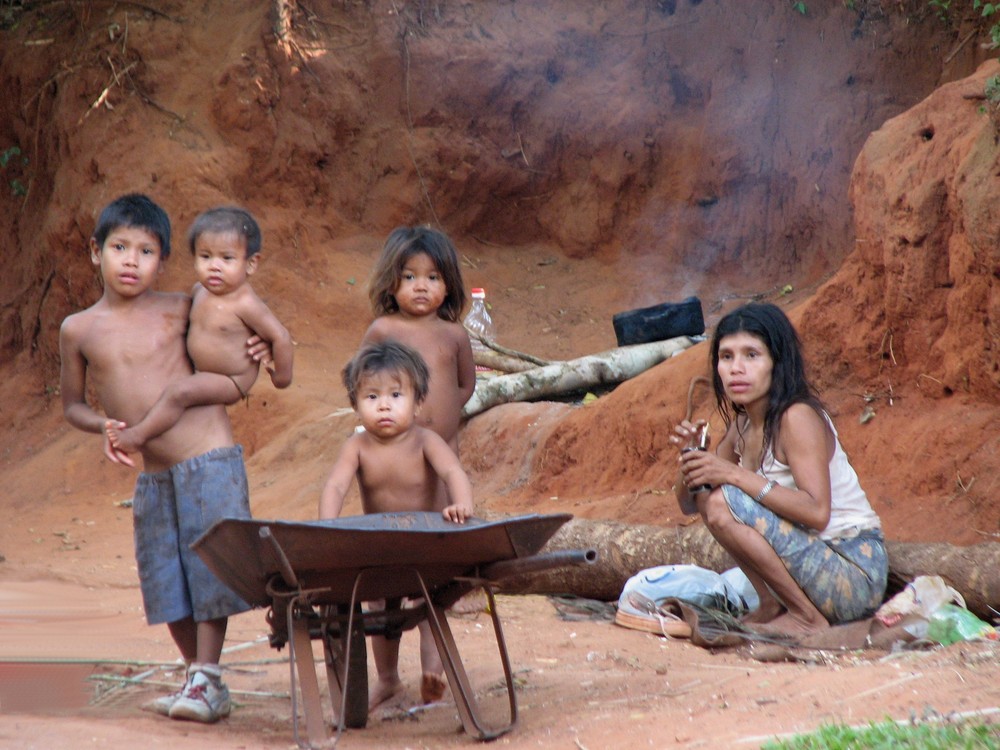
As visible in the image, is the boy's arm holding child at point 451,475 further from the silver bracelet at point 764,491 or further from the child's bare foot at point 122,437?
the silver bracelet at point 764,491

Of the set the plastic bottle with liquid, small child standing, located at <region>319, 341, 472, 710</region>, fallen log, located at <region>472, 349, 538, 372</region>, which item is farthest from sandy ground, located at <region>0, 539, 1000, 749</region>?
the plastic bottle with liquid

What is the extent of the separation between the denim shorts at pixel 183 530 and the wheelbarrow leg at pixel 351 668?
43cm

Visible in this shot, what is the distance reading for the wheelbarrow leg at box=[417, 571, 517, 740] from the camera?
3.04m

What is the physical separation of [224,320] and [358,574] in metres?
1.14

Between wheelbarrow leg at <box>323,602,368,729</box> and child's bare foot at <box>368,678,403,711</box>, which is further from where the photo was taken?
child's bare foot at <box>368,678,403,711</box>

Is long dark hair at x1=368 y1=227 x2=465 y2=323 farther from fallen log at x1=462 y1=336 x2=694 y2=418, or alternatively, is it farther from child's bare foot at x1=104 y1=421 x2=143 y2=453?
fallen log at x1=462 y1=336 x2=694 y2=418

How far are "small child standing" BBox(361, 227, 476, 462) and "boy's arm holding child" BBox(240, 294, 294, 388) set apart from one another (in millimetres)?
312

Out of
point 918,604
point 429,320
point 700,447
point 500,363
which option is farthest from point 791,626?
point 500,363

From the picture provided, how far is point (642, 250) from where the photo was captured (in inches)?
503

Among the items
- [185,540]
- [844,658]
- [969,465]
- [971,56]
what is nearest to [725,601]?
[844,658]

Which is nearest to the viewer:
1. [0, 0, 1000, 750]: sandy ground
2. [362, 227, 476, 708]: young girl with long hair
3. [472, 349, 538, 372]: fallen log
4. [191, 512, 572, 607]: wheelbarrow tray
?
[191, 512, 572, 607]: wheelbarrow tray

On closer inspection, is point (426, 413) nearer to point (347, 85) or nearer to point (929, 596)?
point (929, 596)

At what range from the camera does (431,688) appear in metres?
3.61

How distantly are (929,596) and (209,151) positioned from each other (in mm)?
9334
